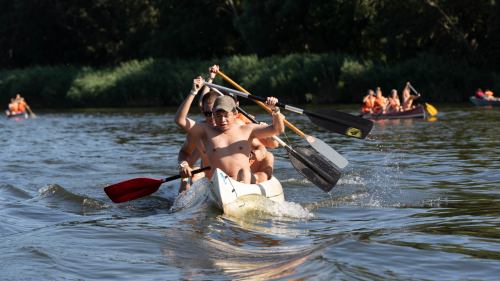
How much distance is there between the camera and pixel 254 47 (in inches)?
1608

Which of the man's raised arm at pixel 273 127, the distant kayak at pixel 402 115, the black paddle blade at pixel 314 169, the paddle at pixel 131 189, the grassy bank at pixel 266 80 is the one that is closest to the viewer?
the man's raised arm at pixel 273 127

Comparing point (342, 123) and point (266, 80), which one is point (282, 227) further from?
point (266, 80)

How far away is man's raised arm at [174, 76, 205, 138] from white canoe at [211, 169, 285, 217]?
2.16ft

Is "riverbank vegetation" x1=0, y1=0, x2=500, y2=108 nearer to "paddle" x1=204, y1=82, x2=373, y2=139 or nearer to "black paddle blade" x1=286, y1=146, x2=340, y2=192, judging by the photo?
"paddle" x1=204, y1=82, x2=373, y2=139

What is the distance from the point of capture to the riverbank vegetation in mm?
30719

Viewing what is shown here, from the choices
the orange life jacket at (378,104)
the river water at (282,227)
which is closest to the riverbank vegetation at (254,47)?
the orange life jacket at (378,104)

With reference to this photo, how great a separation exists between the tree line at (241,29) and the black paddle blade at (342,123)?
2510 cm

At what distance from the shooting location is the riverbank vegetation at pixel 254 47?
101ft

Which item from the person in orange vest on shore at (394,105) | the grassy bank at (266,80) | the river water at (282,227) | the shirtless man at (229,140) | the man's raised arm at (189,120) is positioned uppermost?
the grassy bank at (266,80)

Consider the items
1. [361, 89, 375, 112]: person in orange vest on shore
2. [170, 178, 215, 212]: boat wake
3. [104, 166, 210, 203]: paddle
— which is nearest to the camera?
[170, 178, 215, 212]: boat wake

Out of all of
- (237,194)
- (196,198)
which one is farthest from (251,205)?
→ (196,198)

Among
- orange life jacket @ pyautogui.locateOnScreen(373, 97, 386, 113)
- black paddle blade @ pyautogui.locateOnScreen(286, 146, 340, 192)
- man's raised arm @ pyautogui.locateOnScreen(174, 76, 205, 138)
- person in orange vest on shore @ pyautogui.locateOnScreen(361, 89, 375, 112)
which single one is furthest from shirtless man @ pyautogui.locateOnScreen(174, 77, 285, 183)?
orange life jacket @ pyautogui.locateOnScreen(373, 97, 386, 113)

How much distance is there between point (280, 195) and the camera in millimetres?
6469

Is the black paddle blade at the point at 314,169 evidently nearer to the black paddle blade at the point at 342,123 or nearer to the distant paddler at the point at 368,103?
the black paddle blade at the point at 342,123
